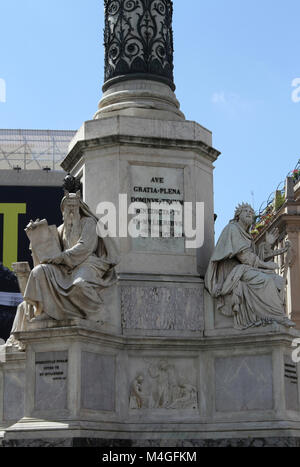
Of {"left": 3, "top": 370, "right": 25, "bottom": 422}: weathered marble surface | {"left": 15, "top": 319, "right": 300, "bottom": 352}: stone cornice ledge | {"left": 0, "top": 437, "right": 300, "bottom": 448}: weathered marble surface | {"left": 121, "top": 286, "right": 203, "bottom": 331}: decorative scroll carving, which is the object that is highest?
{"left": 121, "top": 286, "right": 203, "bottom": 331}: decorative scroll carving

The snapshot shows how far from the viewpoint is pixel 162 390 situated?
575 inches

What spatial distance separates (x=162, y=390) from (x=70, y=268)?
8.37ft

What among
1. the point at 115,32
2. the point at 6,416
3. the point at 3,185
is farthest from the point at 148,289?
the point at 3,185

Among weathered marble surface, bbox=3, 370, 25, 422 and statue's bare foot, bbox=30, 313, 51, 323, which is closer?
statue's bare foot, bbox=30, 313, 51, 323

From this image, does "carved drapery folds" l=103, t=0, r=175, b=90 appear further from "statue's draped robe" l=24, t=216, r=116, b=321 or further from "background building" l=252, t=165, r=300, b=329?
"background building" l=252, t=165, r=300, b=329

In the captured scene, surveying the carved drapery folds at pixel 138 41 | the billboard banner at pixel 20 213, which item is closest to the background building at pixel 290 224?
the billboard banner at pixel 20 213

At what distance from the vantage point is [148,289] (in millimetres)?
15125

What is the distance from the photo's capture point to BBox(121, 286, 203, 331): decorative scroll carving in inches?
587

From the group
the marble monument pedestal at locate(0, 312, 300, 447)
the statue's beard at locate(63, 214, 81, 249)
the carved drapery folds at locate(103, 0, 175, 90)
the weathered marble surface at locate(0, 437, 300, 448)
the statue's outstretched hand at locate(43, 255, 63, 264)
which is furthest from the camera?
the carved drapery folds at locate(103, 0, 175, 90)

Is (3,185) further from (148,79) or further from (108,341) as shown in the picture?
(108,341)

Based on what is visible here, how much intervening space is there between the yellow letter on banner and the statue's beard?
29344 millimetres

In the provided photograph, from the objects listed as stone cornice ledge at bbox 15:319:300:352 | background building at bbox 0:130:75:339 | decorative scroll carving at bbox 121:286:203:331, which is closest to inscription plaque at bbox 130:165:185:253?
decorative scroll carving at bbox 121:286:203:331

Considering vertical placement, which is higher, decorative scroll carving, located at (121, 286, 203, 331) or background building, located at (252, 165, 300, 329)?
background building, located at (252, 165, 300, 329)
